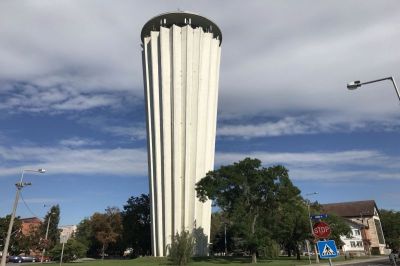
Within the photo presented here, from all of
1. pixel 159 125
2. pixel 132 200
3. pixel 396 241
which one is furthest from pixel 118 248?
pixel 396 241

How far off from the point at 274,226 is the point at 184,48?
1583 inches

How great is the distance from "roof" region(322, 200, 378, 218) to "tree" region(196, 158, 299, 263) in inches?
2983

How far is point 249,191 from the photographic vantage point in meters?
56.5

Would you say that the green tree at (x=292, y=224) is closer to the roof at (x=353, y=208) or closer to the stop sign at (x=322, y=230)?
the stop sign at (x=322, y=230)

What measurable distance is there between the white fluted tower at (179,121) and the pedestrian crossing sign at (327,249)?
6119 cm

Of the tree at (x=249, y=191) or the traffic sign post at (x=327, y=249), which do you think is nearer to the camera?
the traffic sign post at (x=327, y=249)

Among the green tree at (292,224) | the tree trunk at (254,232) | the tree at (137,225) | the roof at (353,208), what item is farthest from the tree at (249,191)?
the roof at (353,208)

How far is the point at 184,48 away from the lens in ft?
254

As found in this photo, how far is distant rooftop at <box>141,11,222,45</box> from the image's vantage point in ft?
263

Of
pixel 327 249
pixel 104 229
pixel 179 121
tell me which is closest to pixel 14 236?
pixel 104 229

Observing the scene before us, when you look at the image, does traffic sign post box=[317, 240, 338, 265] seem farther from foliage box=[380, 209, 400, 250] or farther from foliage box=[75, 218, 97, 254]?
foliage box=[380, 209, 400, 250]

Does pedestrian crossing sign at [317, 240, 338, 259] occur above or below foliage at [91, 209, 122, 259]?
below

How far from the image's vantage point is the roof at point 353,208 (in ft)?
410

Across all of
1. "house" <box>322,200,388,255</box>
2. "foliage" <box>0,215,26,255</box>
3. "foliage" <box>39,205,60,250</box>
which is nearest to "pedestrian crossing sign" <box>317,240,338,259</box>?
"foliage" <box>0,215,26,255</box>
